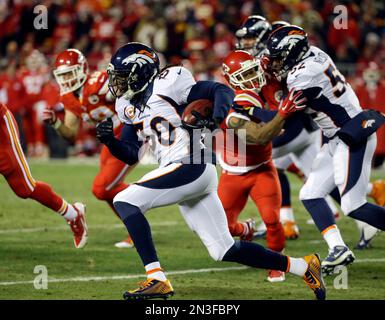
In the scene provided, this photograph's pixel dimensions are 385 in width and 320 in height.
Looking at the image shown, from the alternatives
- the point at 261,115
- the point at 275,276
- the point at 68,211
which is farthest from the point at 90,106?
the point at 275,276

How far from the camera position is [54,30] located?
16750 mm

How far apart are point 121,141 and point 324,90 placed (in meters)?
1.47

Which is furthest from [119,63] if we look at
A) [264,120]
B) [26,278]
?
[26,278]

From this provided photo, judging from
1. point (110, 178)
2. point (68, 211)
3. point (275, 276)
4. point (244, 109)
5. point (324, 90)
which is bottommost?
point (275, 276)

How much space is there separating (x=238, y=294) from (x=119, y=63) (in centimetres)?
162

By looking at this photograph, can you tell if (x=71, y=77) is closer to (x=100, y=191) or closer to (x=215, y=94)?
(x=100, y=191)

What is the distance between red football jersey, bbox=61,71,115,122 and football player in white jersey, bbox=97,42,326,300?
6.26 feet

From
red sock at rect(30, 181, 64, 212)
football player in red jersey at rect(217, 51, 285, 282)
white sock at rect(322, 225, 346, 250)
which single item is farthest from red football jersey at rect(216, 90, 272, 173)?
red sock at rect(30, 181, 64, 212)

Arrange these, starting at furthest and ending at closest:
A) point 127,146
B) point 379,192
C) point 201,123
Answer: point 379,192, point 127,146, point 201,123

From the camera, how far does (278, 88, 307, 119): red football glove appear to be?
5922 mm

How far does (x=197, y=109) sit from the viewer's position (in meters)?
5.41

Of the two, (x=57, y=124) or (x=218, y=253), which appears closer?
(x=218, y=253)

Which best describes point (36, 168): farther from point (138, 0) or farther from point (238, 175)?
point (238, 175)
